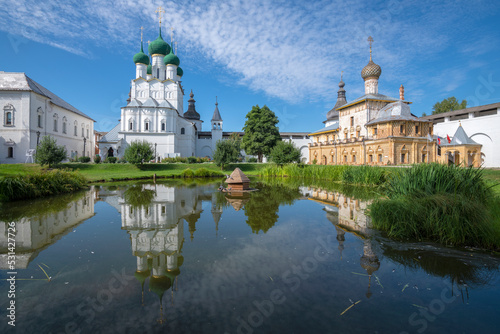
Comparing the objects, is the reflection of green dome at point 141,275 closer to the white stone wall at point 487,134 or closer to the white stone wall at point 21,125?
the white stone wall at point 21,125

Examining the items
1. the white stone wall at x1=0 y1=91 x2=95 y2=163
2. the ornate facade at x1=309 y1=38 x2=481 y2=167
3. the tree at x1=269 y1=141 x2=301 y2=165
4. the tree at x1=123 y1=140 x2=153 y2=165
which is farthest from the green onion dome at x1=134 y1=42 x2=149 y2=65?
the ornate facade at x1=309 y1=38 x2=481 y2=167

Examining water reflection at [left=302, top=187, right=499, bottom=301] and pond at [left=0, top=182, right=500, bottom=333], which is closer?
pond at [left=0, top=182, right=500, bottom=333]

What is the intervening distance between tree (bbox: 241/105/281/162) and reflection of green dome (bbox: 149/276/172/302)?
33884 mm

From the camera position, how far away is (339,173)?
1870cm

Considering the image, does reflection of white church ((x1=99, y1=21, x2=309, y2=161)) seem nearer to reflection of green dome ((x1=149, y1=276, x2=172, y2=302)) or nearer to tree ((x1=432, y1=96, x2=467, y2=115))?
tree ((x1=432, y1=96, x2=467, y2=115))

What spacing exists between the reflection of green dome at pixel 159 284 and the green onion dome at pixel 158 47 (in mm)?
46900

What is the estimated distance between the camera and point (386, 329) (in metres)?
2.43

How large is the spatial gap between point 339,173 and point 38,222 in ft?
56.7

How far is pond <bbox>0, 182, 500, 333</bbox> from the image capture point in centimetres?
252

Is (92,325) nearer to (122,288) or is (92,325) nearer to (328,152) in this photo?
(122,288)

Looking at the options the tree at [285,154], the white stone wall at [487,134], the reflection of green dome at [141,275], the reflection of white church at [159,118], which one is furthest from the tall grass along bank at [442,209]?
the reflection of white church at [159,118]

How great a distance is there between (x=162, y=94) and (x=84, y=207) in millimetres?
37926

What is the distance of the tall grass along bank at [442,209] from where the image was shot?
466 cm

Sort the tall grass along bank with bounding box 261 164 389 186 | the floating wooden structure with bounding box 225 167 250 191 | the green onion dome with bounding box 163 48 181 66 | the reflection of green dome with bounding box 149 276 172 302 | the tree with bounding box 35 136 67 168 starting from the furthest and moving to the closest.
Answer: the green onion dome with bounding box 163 48 181 66
the tree with bounding box 35 136 67 168
the tall grass along bank with bounding box 261 164 389 186
the floating wooden structure with bounding box 225 167 250 191
the reflection of green dome with bounding box 149 276 172 302
